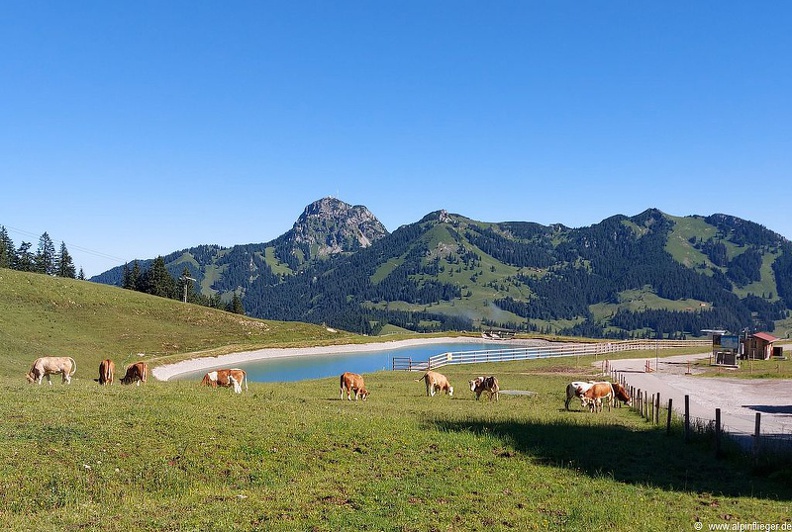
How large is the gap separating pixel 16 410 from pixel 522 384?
33.0m

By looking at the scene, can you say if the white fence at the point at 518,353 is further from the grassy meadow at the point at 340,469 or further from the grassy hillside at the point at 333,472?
the grassy hillside at the point at 333,472

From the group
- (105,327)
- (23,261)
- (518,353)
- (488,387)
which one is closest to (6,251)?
(23,261)

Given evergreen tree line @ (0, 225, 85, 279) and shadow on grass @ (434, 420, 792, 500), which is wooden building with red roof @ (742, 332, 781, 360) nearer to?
shadow on grass @ (434, 420, 792, 500)

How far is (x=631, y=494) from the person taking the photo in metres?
13.8

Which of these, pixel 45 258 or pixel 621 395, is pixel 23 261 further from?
pixel 621 395

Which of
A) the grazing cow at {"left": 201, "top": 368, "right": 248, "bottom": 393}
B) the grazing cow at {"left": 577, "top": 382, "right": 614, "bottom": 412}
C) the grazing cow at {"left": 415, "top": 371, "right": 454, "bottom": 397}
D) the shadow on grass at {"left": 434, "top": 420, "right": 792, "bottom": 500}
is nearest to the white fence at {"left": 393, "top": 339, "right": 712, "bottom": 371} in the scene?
the grazing cow at {"left": 415, "top": 371, "right": 454, "bottom": 397}

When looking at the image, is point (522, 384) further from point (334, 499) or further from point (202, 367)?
point (202, 367)

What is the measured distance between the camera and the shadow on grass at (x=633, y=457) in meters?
15.2

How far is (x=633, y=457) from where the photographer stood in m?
17.8

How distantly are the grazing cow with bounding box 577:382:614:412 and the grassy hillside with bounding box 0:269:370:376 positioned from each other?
45348 mm

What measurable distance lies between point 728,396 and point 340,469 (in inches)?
1252

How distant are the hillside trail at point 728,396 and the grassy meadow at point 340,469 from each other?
16.9 ft

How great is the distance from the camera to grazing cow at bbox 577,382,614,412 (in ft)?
93.4

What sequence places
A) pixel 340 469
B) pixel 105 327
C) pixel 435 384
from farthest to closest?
pixel 105 327
pixel 435 384
pixel 340 469
